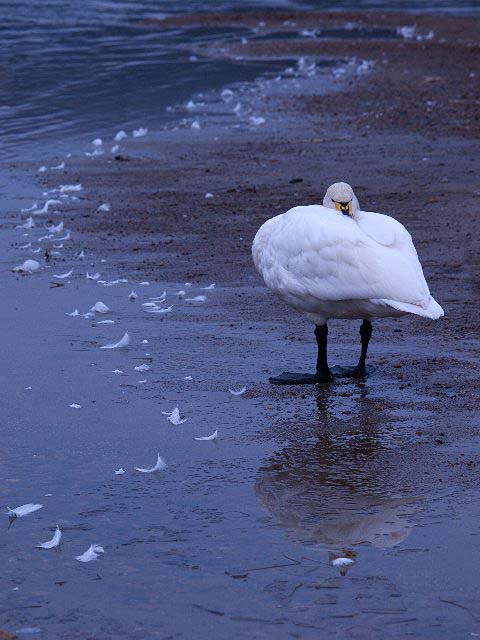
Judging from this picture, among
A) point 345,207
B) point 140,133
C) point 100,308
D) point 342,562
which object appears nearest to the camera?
point 342,562

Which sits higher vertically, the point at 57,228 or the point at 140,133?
the point at 57,228

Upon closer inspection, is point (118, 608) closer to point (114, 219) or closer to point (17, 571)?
point (17, 571)

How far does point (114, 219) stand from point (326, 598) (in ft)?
24.0

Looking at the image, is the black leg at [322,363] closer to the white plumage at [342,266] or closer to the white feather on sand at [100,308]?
the white plumage at [342,266]

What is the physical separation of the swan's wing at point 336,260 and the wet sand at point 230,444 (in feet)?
1.66

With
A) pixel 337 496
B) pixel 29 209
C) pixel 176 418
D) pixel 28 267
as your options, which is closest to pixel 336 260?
pixel 176 418

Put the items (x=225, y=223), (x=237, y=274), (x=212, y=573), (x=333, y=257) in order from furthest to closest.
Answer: (x=225, y=223), (x=237, y=274), (x=333, y=257), (x=212, y=573)

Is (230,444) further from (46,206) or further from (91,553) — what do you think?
(46,206)

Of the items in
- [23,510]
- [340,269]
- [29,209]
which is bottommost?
[29,209]

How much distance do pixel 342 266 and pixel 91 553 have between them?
255cm

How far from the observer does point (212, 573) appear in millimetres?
4605

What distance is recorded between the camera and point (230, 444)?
237 inches

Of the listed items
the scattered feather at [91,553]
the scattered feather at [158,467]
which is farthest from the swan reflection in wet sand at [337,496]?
the scattered feather at [91,553]

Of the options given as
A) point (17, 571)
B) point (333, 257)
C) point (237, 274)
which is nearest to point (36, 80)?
point (237, 274)
